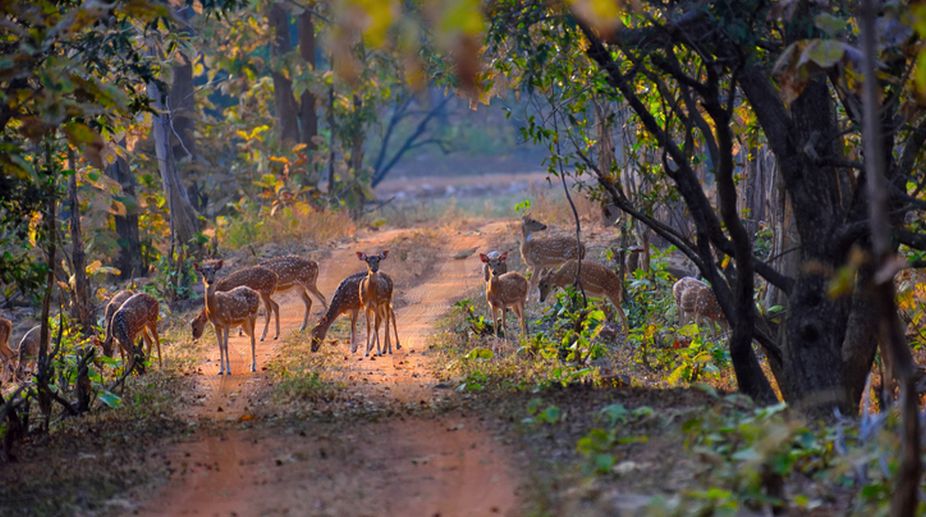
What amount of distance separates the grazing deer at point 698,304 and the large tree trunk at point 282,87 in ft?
60.9

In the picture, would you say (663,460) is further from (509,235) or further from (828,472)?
(509,235)

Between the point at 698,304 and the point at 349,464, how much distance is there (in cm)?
785

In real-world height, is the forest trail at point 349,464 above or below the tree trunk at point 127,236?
below

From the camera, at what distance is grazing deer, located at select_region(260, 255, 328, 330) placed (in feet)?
61.6

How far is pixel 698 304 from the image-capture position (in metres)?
16.0

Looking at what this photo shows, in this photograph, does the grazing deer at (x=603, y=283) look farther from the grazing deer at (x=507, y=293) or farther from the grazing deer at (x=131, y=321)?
the grazing deer at (x=131, y=321)

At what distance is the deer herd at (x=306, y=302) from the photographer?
14.8 m

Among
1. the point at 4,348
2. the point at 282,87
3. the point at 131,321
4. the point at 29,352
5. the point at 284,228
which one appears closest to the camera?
the point at 131,321

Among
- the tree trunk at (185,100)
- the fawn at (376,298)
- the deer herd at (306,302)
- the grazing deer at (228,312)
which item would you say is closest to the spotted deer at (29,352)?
the deer herd at (306,302)

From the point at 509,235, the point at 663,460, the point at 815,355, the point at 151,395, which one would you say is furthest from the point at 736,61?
the point at 509,235

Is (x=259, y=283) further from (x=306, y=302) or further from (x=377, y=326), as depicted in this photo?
(x=377, y=326)

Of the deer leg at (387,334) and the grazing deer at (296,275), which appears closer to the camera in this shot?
the deer leg at (387,334)

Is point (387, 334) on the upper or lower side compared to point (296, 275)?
lower

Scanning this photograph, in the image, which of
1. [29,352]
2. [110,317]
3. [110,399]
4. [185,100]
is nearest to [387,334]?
[110,317]
